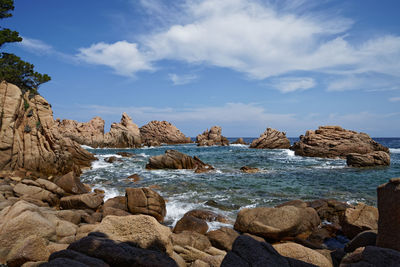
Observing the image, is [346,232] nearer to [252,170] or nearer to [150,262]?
[150,262]

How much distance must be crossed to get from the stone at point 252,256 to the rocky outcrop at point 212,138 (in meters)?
90.9

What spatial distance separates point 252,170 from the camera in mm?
29578

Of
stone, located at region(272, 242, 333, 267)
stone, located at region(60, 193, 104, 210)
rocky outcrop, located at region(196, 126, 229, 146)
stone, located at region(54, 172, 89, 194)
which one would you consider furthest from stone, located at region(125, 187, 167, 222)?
rocky outcrop, located at region(196, 126, 229, 146)

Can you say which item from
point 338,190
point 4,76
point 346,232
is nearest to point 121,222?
point 346,232

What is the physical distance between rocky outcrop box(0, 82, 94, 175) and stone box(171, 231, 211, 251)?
1843 centimetres

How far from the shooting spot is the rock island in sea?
17.6 ft

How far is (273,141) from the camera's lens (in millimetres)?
76250

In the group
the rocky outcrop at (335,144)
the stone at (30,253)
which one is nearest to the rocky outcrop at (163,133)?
the rocky outcrop at (335,144)

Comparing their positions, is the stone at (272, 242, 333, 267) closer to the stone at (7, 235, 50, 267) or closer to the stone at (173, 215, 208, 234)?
the stone at (173, 215, 208, 234)

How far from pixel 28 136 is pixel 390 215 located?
25.8m

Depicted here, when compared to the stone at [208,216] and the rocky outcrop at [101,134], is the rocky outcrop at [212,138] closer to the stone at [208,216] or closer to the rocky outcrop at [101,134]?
the rocky outcrop at [101,134]

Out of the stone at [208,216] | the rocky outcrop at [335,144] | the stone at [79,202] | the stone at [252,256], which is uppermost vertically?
the rocky outcrop at [335,144]

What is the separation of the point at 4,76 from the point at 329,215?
34.0 meters

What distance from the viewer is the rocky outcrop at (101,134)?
82.9 m
